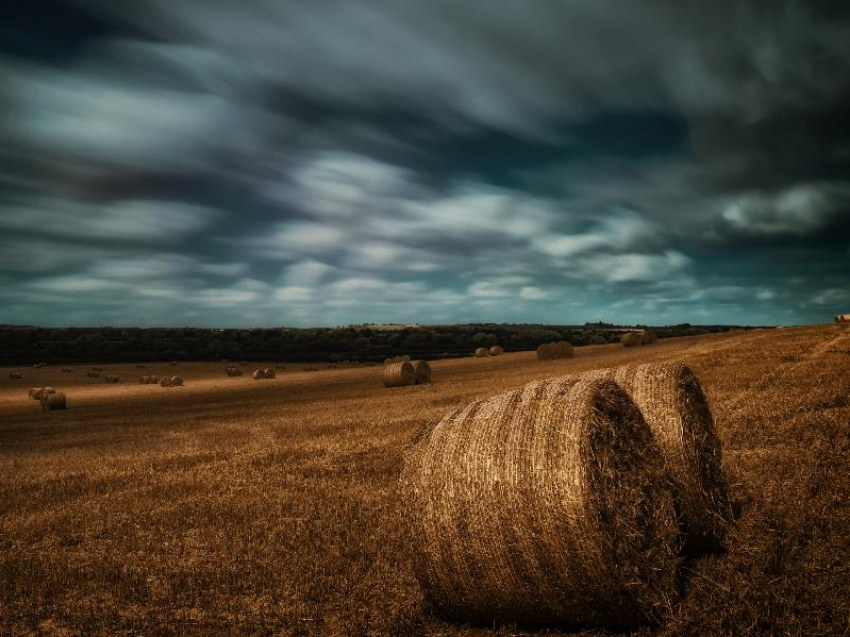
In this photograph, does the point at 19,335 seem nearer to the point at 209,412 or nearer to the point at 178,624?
the point at 209,412

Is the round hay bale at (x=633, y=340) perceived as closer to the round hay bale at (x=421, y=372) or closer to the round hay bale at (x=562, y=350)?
the round hay bale at (x=562, y=350)

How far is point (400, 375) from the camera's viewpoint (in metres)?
34.4

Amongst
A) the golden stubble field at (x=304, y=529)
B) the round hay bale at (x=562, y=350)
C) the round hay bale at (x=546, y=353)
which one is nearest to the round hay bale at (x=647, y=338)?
the round hay bale at (x=562, y=350)

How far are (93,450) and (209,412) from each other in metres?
10.1

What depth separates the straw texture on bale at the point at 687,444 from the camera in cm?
692

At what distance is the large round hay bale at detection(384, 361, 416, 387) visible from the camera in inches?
1356

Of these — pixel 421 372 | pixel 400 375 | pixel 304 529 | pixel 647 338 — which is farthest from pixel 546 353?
pixel 304 529

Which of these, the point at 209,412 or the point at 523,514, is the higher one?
the point at 523,514

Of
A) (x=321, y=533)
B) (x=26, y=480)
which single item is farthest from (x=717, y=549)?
(x=26, y=480)

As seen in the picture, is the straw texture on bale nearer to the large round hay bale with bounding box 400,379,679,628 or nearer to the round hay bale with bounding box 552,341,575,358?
the large round hay bale with bounding box 400,379,679,628

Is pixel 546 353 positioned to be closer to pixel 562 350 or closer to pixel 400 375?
pixel 562 350

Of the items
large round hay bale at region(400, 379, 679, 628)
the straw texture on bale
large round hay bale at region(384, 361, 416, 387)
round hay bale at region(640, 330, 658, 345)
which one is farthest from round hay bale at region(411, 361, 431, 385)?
large round hay bale at region(400, 379, 679, 628)

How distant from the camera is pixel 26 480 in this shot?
1341 cm

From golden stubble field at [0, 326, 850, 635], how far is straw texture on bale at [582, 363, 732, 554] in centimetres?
36
